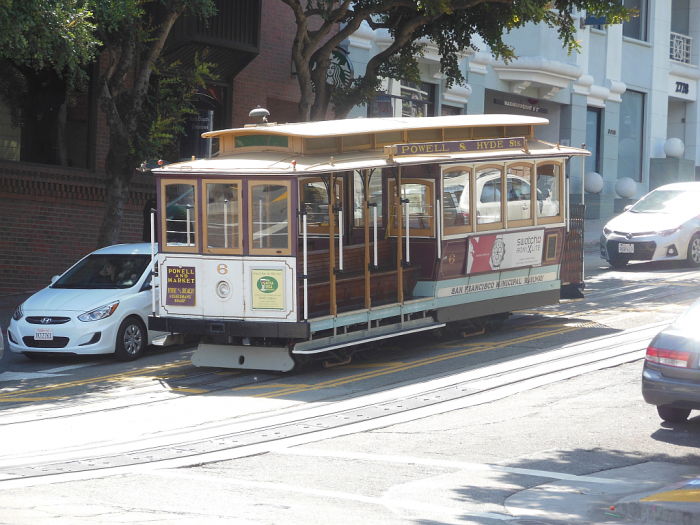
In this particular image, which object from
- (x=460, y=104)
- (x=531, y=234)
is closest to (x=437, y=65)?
(x=460, y=104)

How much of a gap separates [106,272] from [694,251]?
41.4ft

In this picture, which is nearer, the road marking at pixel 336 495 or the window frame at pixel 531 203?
the road marking at pixel 336 495

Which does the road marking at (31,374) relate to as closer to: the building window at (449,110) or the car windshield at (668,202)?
the car windshield at (668,202)

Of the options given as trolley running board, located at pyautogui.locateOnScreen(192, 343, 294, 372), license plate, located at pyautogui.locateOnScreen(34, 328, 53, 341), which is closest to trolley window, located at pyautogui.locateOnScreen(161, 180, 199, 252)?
trolley running board, located at pyautogui.locateOnScreen(192, 343, 294, 372)

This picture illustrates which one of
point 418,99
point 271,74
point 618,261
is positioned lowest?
point 618,261

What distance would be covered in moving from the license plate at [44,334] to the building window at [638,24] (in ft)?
87.0

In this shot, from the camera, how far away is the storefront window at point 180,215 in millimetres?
12273

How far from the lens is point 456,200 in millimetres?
13547

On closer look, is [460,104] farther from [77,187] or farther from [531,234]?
[531,234]

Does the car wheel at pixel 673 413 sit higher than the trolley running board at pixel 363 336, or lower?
lower

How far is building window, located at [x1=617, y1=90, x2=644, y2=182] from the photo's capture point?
35.1 metres

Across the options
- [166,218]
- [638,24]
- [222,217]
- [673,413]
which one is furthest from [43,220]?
[638,24]

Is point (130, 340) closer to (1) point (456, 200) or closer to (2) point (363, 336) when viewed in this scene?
(2) point (363, 336)

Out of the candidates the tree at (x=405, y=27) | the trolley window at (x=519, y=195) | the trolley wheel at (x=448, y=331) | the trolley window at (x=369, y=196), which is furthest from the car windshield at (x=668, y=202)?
the trolley window at (x=369, y=196)
